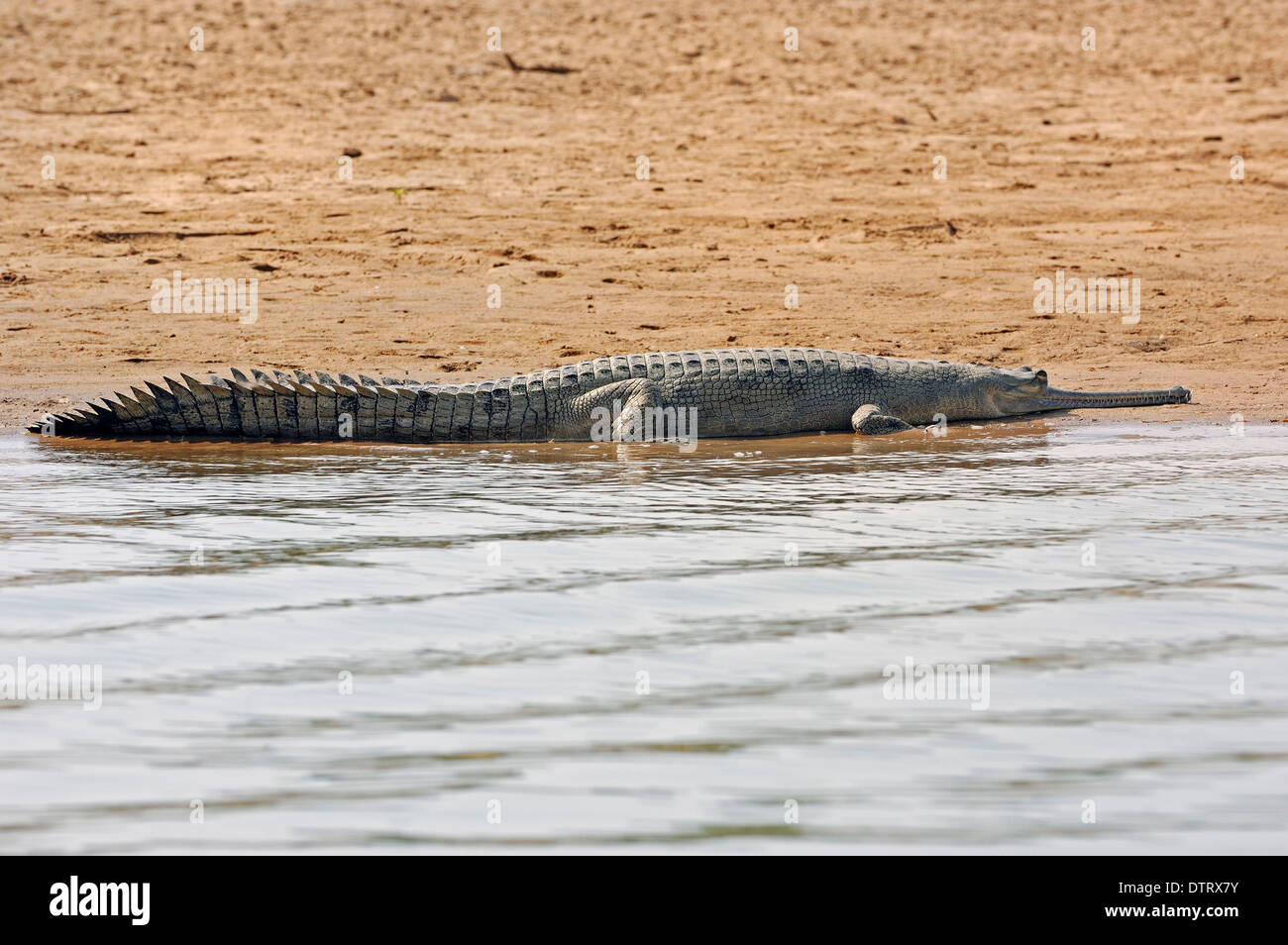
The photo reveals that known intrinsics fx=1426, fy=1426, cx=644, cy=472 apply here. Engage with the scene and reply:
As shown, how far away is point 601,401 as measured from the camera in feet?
27.2

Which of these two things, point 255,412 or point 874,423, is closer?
point 255,412

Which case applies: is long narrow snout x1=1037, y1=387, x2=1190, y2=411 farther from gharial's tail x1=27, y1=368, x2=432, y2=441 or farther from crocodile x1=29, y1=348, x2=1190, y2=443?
gharial's tail x1=27, y1=368, x2=432, y2=441

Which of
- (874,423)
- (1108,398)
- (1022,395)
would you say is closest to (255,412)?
(874,423)

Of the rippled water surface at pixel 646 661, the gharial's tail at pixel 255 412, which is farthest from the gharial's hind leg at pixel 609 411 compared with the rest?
the rippled water surface at pixel 646 661

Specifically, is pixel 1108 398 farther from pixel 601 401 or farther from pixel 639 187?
pixel 639 187

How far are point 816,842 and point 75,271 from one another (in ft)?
32.8

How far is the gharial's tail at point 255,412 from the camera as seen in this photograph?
8.10m

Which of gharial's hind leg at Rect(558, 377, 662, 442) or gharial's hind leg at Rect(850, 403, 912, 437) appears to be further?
gharial's hind leg at Rect(850, 403, 912, 437)

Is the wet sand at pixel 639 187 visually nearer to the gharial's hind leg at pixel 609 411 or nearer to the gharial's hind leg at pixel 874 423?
the gharial's hind leg at pixel 874 423

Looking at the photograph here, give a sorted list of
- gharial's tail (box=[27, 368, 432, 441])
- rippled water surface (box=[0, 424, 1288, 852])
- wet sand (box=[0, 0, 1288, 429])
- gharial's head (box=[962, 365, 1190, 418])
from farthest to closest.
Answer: wet sand (box=[0, 0, 1288, 429]), gharial's head (box=[962, 365, 1190, 418]), gharial's tail (box=[27, 368, 432, 441]), rippled water surface (box=[0, 424, 1288, 852])

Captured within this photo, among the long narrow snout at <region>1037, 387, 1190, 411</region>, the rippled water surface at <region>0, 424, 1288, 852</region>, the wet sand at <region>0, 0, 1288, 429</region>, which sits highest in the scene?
the wet sand at <region>0, 0, 1288, 429</region>

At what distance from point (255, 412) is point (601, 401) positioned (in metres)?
1.98

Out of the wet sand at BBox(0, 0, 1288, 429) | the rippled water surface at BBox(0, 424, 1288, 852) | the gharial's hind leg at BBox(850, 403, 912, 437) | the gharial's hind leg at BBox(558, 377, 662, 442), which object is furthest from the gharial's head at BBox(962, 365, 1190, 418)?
the rippled water surface at BBox(0, 424, 1288, 852)

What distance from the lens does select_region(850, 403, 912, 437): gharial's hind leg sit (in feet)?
28.0
